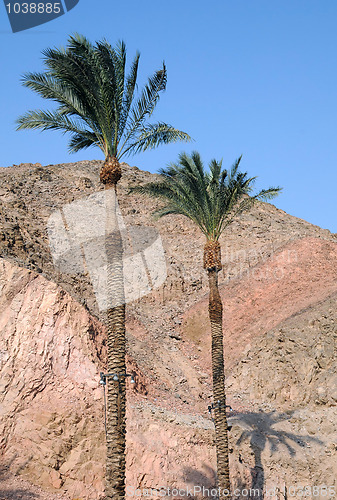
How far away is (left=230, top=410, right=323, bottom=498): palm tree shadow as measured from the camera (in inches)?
901

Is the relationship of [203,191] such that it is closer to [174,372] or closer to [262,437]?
[262,437]

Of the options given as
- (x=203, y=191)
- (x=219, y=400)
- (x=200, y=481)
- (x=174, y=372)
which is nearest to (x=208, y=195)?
(x=203, y=191)

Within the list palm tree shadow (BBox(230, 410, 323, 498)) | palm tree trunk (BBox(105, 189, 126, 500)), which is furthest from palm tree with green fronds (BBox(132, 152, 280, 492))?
palm tree shadow (BBox(230, 410, 323, 498))

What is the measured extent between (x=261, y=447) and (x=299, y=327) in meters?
8.97

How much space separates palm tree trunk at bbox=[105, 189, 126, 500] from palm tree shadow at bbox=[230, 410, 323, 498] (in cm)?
1012

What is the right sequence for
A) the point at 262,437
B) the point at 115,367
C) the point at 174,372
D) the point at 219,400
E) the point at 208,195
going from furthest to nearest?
1. the point at 174,372
2. the point at 262,437
3. the point at 208,195
4. the point at 219,400
5. the point at 115,367

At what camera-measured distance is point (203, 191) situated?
20562 millimetres

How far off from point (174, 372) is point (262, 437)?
27.8 ft

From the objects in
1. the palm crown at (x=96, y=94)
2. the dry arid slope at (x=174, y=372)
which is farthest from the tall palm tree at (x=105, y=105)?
the dry arid slope at (x=174, y=372)

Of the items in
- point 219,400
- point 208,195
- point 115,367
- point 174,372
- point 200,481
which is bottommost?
point 200,481

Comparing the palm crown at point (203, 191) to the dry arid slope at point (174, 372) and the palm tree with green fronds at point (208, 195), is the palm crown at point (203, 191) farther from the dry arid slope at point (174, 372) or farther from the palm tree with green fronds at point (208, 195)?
the dry arid slope at point (174, 372)

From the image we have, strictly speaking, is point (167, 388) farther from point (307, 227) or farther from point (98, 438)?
point (307, 227)

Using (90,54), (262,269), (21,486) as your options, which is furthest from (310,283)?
(90,54)

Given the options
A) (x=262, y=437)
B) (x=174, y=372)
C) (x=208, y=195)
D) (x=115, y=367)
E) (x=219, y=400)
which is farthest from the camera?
(x=174, y=372)
